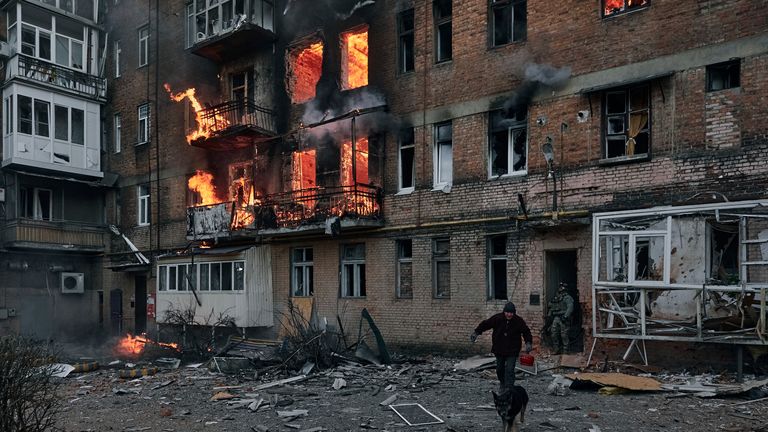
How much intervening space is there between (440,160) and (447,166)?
0.27m

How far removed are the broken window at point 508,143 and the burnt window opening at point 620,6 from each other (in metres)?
2.75

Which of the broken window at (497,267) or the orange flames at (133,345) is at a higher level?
the broken window at (497,267)

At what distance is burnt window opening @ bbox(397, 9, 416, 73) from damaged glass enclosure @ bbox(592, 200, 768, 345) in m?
6.95

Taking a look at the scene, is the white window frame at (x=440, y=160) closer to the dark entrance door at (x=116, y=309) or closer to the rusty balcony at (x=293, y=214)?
the rusty balcony at (x=293, y=214)

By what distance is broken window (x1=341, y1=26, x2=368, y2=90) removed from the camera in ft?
60.9

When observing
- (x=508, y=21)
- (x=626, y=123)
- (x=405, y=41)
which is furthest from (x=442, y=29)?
(x=626, y=123)

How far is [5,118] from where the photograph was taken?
24.0m

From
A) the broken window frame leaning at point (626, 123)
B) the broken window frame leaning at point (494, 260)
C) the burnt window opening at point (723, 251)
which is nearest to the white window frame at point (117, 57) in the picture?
the broken window frame leaning at point (494, 260)

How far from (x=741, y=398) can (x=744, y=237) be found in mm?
2994

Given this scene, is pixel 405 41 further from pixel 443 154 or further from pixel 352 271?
pixel 352 271

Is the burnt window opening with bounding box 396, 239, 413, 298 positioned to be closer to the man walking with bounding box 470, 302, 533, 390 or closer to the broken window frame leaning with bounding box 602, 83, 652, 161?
the broken window frame leaning with bounding box 602, 83, 652, 161

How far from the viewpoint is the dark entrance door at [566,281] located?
14234mm

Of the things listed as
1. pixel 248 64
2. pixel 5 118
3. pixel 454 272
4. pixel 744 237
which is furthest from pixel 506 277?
pixel 5 118

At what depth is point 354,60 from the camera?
18750 millimetres
